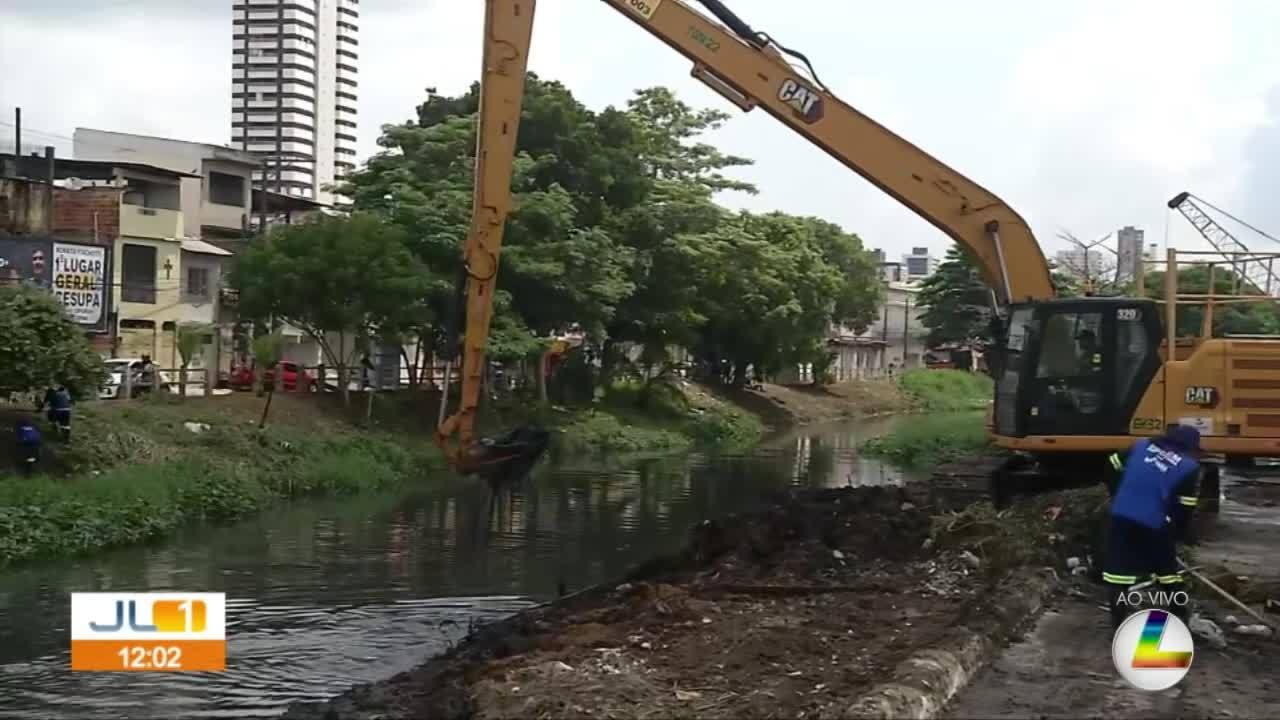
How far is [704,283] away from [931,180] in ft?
90.2

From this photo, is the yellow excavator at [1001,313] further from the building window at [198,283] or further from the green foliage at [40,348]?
the building window at [198,283]

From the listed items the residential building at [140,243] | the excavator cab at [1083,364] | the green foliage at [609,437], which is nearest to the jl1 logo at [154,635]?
the excavator cab at [1083,364]

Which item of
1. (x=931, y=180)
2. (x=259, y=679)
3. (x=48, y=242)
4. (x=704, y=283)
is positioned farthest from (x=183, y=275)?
(x=259, y=679)

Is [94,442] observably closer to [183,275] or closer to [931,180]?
[931,180]

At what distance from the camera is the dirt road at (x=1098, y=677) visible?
8562 millimetres

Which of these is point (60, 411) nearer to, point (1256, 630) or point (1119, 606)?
point (1119, 606)

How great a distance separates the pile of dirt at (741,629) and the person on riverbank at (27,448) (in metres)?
10.9

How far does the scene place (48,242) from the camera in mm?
31203

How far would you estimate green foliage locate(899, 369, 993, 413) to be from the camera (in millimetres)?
70812

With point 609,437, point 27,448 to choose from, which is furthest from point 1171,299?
point 609,437

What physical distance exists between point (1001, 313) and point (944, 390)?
5731 centimetres

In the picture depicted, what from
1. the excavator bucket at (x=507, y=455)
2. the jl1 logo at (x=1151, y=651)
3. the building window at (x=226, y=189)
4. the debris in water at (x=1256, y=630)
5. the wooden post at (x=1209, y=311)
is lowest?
the debris in water at (x=1256, y=630)

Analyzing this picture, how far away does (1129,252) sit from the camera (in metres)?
20.7

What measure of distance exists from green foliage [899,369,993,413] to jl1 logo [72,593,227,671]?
5882cm
